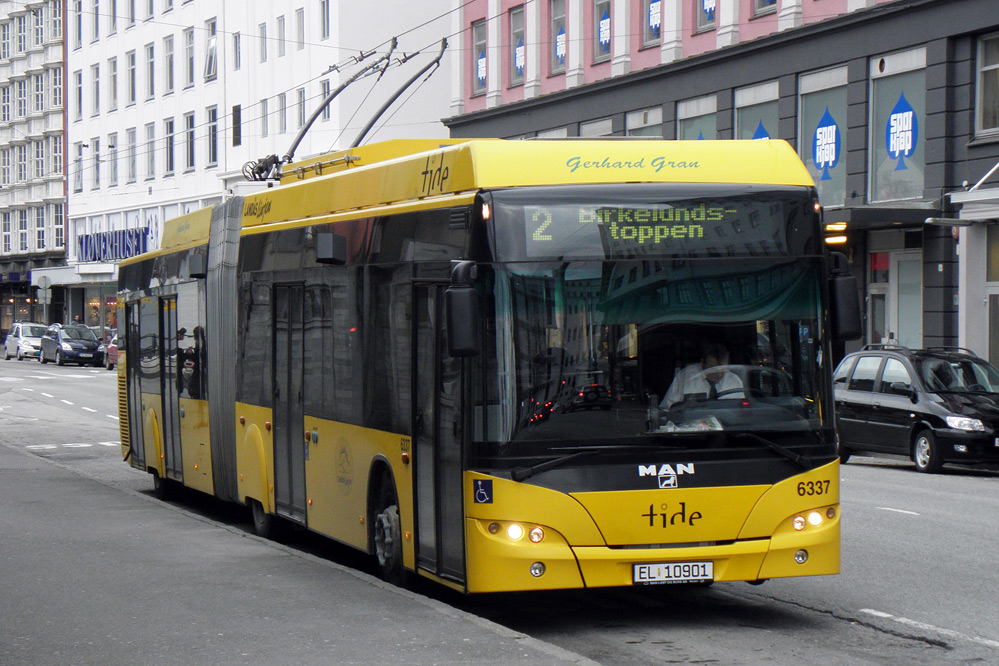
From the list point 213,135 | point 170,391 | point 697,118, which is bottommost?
point 170,391

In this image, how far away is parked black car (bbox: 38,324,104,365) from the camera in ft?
193

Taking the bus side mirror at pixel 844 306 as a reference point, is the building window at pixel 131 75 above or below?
above

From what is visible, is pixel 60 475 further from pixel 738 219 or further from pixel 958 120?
pixel 958 120

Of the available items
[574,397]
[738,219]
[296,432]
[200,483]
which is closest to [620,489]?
[574,397]

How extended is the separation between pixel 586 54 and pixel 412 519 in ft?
95.2

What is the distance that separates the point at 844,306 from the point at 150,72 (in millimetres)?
63311

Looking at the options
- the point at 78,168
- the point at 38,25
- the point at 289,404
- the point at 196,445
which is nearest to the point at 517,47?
the point at 196,445

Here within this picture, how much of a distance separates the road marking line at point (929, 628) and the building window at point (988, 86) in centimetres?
1890

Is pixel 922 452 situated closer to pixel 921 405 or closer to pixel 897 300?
pixel 921 405

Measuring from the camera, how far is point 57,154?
7850 centimetres

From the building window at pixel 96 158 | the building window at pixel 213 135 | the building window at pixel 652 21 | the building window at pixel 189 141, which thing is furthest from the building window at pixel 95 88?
the building window at pixel 652 21

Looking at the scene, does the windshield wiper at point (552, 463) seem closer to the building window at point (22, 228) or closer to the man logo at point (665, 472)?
the man logo at point (665, 472)

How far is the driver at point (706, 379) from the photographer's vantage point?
27.0ft

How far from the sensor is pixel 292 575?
972cm
